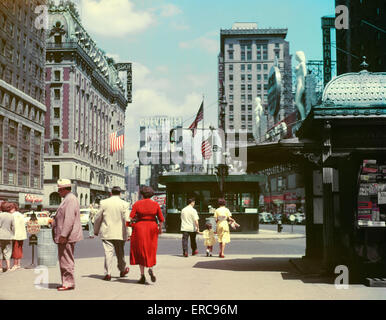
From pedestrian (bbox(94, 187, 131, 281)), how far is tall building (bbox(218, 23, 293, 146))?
13584 centimetres

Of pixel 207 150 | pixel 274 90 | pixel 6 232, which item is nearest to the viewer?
pixel 6 232

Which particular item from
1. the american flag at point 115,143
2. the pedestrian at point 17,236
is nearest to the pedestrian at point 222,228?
the pedestrian at point 17,236

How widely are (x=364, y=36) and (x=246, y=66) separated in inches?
3952

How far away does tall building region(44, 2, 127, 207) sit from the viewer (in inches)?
3150

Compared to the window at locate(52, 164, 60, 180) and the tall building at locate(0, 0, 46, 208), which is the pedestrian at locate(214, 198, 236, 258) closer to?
the tall building at locate(0, 0, 46, 208)

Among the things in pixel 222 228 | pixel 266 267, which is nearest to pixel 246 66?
pixel 222 228

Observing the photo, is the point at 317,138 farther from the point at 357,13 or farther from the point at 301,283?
the point at 357,13

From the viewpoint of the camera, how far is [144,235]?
400 inches

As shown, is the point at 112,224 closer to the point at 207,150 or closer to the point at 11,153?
the point at 207,150

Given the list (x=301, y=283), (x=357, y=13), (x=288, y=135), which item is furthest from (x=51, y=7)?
(x=301, y=283)

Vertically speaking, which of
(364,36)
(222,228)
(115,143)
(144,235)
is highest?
(364,36)

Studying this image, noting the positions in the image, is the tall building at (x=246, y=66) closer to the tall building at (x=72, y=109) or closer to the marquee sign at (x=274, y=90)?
the tall building at (x=72, y=109)

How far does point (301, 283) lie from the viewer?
9.93 meters

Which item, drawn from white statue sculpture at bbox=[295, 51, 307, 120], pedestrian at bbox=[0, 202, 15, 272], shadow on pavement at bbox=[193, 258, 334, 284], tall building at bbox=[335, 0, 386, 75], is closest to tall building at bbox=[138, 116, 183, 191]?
white statue sculpture at bbox=[295, 51, 307, 120]
